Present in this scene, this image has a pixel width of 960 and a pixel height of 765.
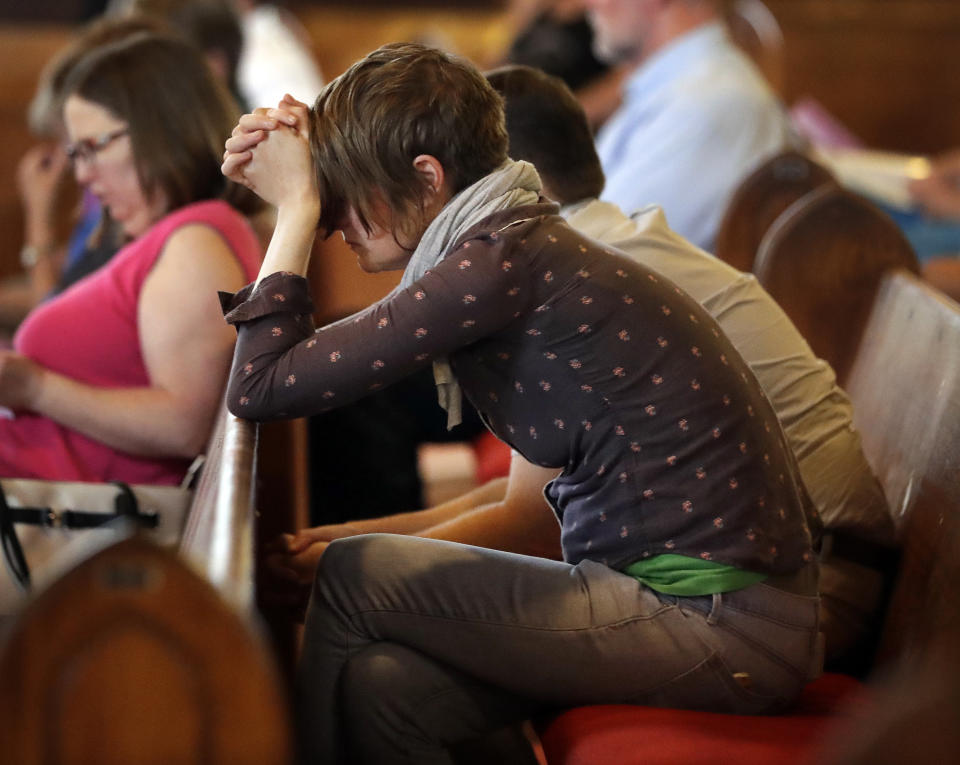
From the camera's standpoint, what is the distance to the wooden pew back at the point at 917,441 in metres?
1.25

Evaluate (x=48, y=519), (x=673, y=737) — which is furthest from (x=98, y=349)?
(x=673, y=737)

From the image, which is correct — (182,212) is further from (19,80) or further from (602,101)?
(19,80)

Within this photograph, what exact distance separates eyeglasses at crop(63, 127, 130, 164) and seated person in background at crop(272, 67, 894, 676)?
66cm

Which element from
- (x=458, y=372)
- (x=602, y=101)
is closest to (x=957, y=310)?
(x=458, y=372)

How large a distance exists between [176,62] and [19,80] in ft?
11.0

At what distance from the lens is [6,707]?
2.27 feet

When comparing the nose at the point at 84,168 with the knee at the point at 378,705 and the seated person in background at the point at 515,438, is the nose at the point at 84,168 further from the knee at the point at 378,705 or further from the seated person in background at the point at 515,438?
the knee at the point at 378,705

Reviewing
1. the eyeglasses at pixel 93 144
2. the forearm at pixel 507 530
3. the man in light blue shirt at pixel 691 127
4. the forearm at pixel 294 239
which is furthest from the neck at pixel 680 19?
the forearm at pixel 294 239

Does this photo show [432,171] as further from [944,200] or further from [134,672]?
[944,200]

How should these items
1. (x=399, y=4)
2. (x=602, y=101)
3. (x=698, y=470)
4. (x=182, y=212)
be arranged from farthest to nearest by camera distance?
(x=399, y=4), (x=602, y=101), (x=182, y=212), (x=698, y=470)

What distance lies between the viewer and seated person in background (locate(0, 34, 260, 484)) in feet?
5.34

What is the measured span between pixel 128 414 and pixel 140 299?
0.51ft

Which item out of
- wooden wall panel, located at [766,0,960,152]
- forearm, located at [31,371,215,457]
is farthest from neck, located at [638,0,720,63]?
wooden wall panel, located at [766,0,960,152]

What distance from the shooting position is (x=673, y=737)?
3.51ft
